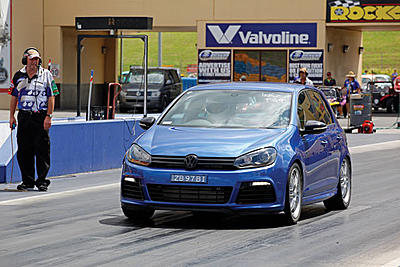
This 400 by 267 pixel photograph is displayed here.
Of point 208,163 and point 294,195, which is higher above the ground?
point 208,163

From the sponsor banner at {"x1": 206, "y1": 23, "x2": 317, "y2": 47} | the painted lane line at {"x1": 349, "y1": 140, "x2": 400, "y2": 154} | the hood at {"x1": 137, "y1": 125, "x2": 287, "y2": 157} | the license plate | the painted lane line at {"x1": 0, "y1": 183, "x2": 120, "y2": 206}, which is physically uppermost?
the sponsor banner at {"x1": 206, "y1": 23, "x2": 317, "y2": 47}

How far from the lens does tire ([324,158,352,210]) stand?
37.9 ft

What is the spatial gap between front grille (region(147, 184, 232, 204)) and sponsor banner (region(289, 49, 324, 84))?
3059 cm

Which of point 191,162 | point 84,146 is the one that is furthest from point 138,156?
point 84,146

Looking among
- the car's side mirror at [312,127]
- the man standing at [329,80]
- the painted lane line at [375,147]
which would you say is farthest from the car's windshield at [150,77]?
the car's side mirror at [312,127]

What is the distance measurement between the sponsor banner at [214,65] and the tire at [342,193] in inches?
1150

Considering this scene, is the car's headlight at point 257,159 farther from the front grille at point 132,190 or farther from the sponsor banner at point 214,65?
the sponsor banner at point 214,65

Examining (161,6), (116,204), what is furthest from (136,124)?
(161,6)

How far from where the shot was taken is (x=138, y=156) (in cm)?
987

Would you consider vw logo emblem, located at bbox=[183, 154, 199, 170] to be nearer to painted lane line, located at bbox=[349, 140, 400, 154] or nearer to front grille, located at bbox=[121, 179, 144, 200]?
front grille, located at bbox=[121, 179, 144, 200]

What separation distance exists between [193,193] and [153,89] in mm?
30773

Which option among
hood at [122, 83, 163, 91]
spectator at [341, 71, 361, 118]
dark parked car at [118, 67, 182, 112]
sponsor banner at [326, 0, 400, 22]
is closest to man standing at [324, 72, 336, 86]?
spectator at [341, 71, 361, 118]

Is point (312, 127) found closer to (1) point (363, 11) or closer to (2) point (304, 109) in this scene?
(2) point (304, 109)

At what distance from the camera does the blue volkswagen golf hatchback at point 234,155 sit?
9531 millimetres
